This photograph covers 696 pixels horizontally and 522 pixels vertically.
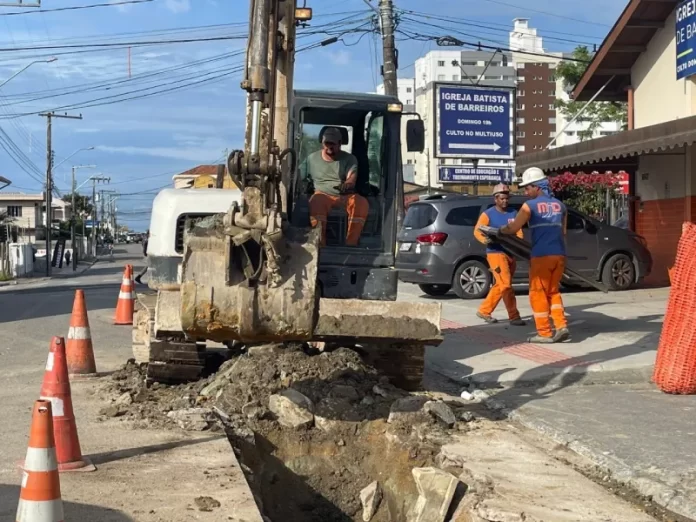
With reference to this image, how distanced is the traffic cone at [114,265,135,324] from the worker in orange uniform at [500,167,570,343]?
6.45m

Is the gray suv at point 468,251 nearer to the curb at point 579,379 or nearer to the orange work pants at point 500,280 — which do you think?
the orange work pants at point 500,280

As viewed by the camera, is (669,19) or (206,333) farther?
(669,19)

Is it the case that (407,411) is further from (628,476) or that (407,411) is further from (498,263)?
(498,263)

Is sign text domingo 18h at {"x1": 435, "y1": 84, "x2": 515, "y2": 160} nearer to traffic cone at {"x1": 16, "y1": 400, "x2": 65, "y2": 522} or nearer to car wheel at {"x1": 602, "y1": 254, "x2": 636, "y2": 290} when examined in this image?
car wheel at {"x1": 602, "y1": 254, "x2": 636, "y2": 290}

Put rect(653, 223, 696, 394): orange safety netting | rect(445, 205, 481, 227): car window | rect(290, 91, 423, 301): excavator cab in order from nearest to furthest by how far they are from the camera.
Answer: rect(653, 223, 696, 394): orange safety netting < rect(290, 91, 423, 301): excavator cab < rect(445, 205, 481, 227): car window

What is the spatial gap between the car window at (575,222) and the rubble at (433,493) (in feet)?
40.1

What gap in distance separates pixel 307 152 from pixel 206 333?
3.88 m

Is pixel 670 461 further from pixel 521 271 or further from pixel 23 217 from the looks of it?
pixel 23 217

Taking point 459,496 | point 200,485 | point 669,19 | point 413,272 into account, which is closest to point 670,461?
point 459,496

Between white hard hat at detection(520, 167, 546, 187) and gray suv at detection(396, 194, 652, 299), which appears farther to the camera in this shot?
gray suv at detection(396, 194, 652, 299)

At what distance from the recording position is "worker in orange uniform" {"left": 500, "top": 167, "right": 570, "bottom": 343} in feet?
33.6

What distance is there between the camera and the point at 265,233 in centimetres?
503

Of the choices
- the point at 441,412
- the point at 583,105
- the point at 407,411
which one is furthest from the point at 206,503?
the point at 583,105

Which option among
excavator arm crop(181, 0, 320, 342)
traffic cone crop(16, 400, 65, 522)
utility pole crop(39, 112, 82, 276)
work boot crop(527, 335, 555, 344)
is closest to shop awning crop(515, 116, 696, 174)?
work boot crop(527, 335, 555, 344)
